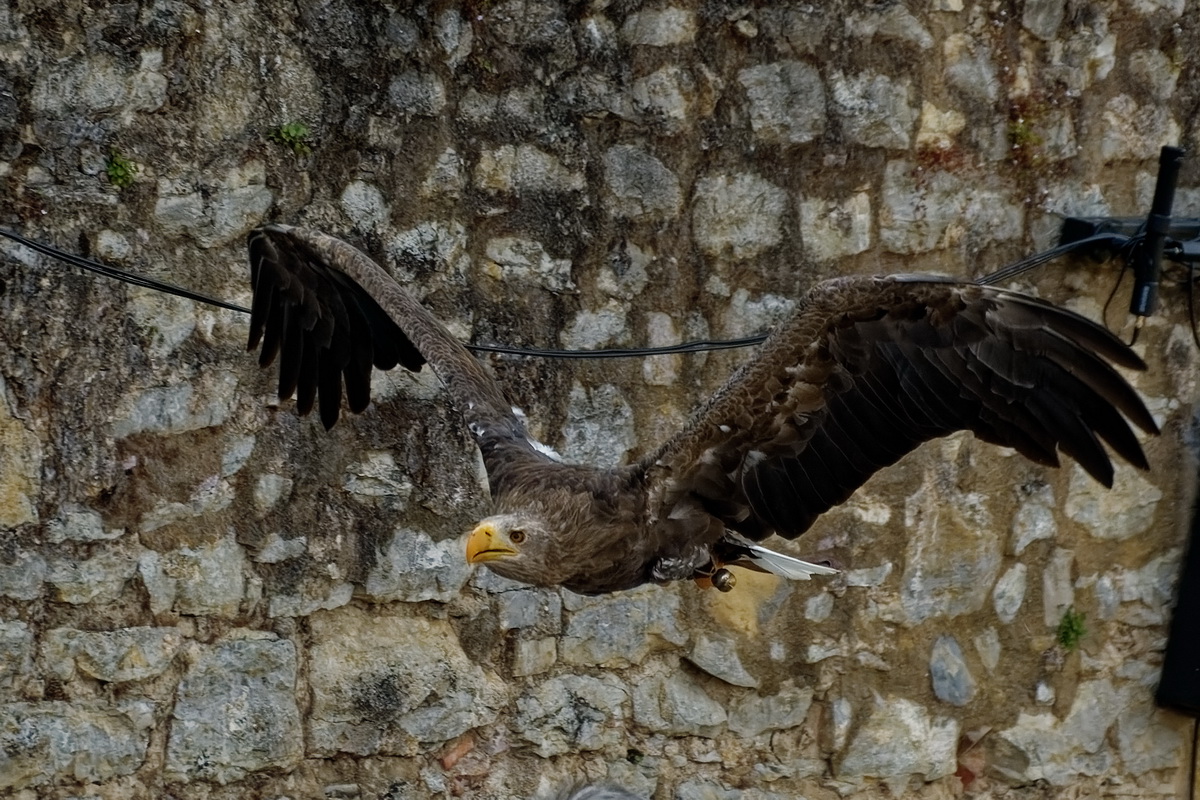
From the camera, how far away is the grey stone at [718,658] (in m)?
4.57

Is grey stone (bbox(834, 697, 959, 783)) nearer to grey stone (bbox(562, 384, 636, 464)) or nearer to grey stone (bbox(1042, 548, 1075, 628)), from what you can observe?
grey stone (bbox(1042, 548, 1075, 628))

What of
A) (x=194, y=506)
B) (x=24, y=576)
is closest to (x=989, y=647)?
(x=194, y=506)

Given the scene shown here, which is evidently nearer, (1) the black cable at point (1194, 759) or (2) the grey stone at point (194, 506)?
(2) the grey stone at point (194, 506)

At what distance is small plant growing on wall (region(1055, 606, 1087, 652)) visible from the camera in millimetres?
4887

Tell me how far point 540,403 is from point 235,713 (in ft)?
4.30

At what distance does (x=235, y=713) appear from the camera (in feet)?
13.9

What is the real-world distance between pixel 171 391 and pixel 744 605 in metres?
1.91

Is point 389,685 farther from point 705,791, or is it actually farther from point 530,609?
point 705,791

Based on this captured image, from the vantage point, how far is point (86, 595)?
4.05 meters

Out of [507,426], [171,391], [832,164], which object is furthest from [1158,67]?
[171,391]

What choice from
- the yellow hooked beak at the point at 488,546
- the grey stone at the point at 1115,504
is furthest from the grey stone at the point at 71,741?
the grey stone at the point at 1115,504

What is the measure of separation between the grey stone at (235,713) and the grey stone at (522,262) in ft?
4.30

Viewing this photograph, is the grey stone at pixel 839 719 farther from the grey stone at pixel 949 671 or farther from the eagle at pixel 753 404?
the eagle at pixel 753 404

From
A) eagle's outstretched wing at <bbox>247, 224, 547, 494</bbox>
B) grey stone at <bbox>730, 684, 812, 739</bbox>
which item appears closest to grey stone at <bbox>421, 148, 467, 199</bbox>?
eagle's outstretched wing at <bbox>247, 224, 547, 494</bbox>
